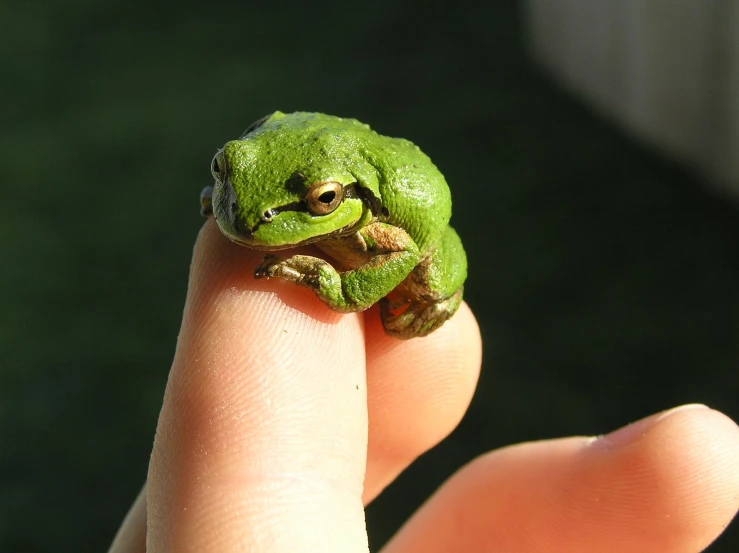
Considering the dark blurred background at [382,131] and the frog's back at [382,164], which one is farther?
the dark blurred background at [382,131]

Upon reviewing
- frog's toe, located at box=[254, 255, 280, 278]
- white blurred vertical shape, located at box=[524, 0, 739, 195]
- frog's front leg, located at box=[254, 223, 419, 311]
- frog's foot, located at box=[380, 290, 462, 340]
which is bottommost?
white blurred vertical shape, located at box=[524, 0, 739, 195]

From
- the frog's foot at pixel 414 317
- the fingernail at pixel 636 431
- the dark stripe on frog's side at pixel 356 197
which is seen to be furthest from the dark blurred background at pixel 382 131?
the dark stripe on frog's side at pixel 356 197

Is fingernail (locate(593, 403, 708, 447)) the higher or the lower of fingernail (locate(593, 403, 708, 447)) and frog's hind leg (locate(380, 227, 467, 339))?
the lower

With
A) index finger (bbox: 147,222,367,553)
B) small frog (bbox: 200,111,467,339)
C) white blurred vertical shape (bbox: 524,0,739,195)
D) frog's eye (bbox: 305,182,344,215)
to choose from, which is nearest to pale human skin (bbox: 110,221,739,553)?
index finger (bbox: 147,222,367,553)

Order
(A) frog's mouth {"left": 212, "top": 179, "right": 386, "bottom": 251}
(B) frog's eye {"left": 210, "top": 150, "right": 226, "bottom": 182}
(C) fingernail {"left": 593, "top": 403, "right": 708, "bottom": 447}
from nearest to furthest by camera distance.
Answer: (A) frog's mouth {"left": 212, "top": 179, "right": 386, "bottom": 251}
(B) frog's eye {"left": 210, "top": 150, "right": 226, "bottom": 182}
(C) fingernail {"left": 593, "top": 403, "right": 708, "bottom": 447}

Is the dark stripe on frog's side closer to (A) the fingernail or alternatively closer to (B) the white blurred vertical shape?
(A) the fingernail

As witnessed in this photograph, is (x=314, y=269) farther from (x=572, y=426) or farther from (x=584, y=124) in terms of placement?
(x=584, y=124)

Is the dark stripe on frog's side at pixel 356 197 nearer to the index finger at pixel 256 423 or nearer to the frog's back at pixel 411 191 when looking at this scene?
the frog's back at pixel 411 191
